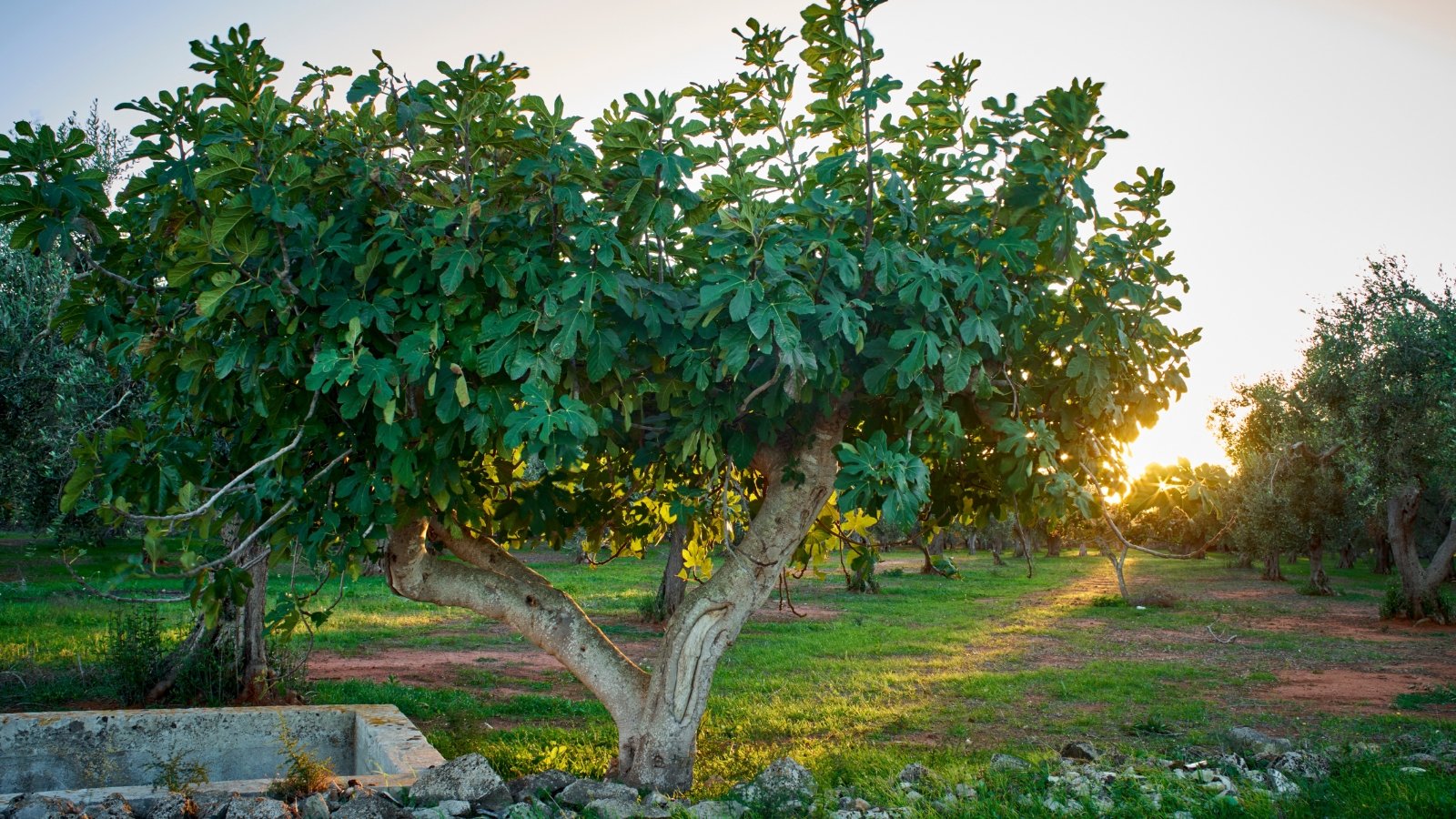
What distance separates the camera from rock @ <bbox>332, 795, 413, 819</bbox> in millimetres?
4898

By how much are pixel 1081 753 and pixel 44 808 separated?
6.63 metres

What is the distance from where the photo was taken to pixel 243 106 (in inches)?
195

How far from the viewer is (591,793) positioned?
5.80 meters

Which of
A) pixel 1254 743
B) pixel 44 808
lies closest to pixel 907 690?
pixel 1254 743

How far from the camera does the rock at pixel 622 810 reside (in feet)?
18.1

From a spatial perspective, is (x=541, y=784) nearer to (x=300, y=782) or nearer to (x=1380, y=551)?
(x=300, y=782)

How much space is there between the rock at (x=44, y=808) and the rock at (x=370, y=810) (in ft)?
3.88

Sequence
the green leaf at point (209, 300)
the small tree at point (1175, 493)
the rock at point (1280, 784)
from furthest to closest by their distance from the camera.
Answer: the rock at point (1280, 784) → the small tree at point (1175, 493) → the green leaf at point (209, 300)

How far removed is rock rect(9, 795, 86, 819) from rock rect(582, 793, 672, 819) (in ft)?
8.14

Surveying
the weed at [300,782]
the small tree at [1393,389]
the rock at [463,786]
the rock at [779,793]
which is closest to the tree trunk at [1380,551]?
the small tree at [1393,389]

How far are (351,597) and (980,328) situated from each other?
782 inches

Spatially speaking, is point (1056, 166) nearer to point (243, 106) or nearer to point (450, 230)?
point (450, 230)

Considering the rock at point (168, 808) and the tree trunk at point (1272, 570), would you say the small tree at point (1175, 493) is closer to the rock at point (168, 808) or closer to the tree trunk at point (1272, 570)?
the rock at point (168, 808)

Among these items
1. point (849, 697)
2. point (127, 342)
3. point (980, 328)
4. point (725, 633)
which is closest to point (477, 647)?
point (849, 697)
